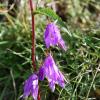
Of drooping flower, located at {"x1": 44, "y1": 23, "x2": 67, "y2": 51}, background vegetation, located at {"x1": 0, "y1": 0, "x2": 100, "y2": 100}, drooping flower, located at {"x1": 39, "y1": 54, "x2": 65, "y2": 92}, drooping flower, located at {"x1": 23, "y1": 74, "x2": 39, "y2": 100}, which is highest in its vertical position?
drooping flower, located at {"x1": 44, "y1": 23, "x2": 67, "y2": 51}

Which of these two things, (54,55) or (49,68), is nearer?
(49,68)

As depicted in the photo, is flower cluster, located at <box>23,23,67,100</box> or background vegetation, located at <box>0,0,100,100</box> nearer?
flower cluster, located at <box>23,23,67,100</box>

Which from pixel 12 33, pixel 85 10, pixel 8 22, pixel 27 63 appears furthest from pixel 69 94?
pixel 85 10

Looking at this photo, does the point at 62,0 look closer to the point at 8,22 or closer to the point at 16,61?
the point at 8,22

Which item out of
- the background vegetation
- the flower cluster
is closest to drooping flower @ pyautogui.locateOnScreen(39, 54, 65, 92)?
the flower cluster

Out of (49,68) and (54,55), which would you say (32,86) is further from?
(54,55)

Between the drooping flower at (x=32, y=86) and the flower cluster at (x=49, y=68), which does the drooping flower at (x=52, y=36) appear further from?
the drooping flower at (x=32, y=86)

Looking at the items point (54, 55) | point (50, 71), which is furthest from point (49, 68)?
point (54, 55)

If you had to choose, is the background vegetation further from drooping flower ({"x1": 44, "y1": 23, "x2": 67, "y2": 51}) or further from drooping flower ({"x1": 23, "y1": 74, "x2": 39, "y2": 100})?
drooping flower ({"x1": 23, "y1": 74, "x2": 39, "y2": 100})

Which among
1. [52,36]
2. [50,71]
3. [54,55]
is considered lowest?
[54,55]
